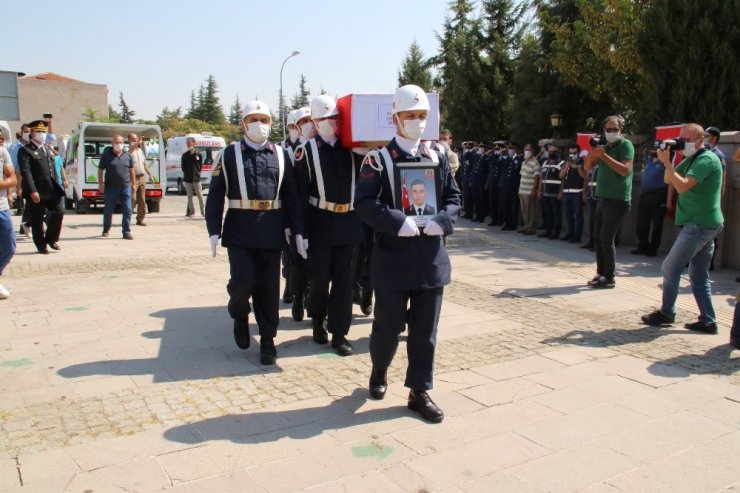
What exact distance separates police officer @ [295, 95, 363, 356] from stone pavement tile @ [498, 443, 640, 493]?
224cm

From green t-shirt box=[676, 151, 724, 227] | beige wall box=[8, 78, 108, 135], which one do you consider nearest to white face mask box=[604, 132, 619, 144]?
green t-shirt box=[676, 151, 724, 227]

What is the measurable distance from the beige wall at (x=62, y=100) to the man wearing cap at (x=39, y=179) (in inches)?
2174

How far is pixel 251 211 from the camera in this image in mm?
5199

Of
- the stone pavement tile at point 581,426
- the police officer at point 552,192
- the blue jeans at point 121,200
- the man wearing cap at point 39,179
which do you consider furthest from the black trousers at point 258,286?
the police officer at point 552,192

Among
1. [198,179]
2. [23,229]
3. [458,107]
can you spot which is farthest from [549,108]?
[23,229]

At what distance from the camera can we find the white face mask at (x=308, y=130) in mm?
6192

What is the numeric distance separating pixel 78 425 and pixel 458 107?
2775 centimetres

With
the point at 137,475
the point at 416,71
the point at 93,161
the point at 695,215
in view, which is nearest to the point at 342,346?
the point at 137,475

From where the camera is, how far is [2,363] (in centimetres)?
520

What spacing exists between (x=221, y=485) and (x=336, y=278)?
98.4 inches

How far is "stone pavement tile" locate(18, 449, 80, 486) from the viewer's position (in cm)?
335

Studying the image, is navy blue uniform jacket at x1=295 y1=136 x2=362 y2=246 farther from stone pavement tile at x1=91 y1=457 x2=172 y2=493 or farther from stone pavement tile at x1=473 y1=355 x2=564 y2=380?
stone pavement tile at x1=91 y1=457 x2=172 y2=493

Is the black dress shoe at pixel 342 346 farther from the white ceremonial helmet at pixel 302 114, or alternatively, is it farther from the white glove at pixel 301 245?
the white ceremonial helmet at pixel 302 114

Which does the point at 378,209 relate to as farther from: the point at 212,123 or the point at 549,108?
→ the point at 212,123
